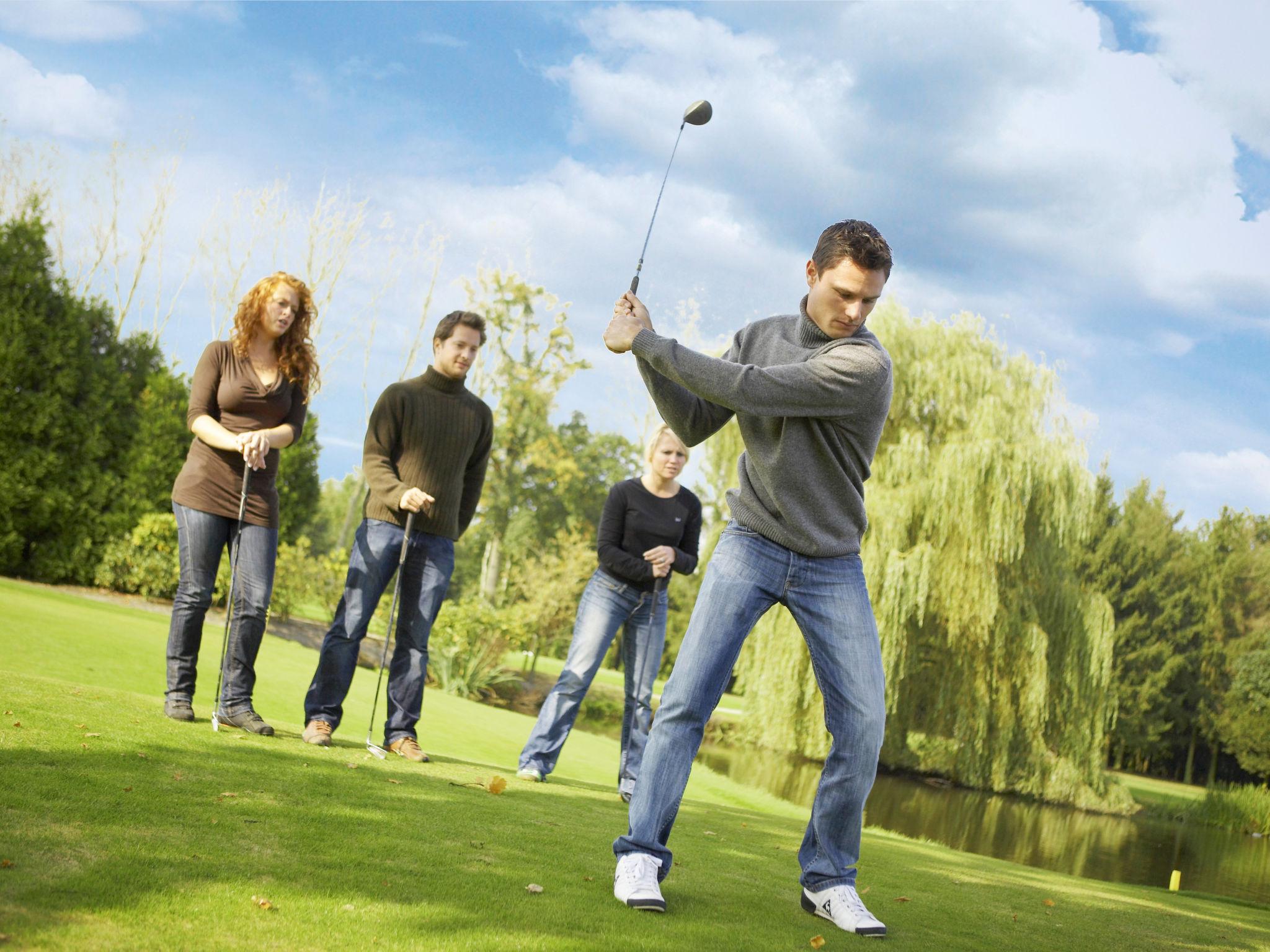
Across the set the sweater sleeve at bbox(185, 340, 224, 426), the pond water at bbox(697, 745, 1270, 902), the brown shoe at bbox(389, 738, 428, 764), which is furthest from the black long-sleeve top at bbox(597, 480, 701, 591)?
the pond water at bbox(697, 745, 1270, 902)

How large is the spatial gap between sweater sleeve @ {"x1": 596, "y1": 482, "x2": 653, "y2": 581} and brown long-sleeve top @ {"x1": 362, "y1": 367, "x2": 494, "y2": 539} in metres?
0.69

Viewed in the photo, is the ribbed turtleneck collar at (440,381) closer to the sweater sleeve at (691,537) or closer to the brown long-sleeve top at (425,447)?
the brown long-sleeve top at (425,447)

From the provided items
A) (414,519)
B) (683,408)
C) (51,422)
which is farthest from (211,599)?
(51,422)

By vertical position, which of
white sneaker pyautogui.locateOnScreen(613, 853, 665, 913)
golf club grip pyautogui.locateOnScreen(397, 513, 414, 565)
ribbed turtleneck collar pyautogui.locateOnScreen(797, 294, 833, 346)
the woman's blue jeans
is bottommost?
white sneaker pyautogui.locateOnScreen(613, 853, 665, 913)

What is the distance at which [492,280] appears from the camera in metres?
26.6

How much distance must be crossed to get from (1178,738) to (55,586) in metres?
33.8

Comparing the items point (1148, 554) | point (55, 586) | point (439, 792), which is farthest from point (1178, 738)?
point (439, 792)

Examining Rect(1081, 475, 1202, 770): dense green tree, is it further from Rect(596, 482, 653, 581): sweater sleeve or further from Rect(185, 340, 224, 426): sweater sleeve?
Rect(185, 340, 224, 426): sweater sleeve

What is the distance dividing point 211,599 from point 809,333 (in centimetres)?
275

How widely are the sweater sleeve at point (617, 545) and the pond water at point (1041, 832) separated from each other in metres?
6.65

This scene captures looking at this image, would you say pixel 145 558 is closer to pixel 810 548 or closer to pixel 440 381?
pixel 440 381

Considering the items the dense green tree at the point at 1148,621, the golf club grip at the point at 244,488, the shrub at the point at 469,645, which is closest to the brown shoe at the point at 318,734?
the golf club grip at the point at 244,488

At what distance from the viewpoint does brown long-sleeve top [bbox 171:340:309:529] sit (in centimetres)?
431

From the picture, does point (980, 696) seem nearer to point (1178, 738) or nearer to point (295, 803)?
point (295, 803)
